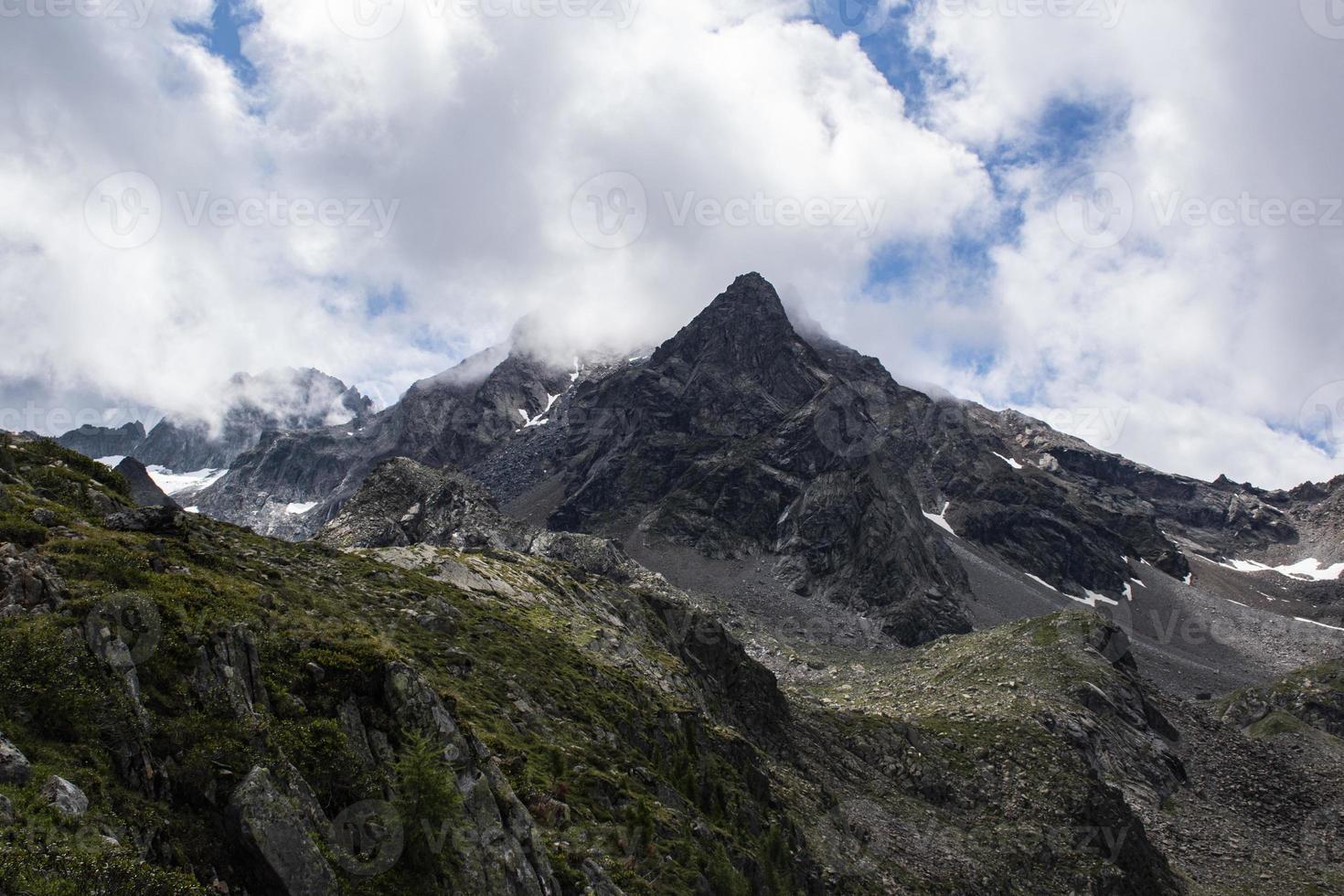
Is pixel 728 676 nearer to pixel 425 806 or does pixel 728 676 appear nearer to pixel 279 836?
pixel 425 806

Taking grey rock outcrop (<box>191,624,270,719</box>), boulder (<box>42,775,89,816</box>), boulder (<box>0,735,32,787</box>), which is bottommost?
boulder (<box>42,775,89,816</box>)

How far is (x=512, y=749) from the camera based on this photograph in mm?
27844

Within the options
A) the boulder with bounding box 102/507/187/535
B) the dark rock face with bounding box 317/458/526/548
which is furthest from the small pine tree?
the dark rock face with bounding box 317/458/526/548

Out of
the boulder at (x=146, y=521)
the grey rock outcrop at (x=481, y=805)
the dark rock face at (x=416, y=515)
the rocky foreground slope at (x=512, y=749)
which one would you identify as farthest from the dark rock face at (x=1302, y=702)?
the boulder at (x=146, y=521)

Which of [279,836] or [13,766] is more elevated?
[13,766]

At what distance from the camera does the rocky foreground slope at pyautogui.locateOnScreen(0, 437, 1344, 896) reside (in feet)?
47.6

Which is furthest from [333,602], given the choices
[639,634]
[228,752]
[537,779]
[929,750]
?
[929,750]

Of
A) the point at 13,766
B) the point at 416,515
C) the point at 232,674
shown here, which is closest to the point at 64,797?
the point at 13,766

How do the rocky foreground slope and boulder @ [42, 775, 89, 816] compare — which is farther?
the rocky foreground slope

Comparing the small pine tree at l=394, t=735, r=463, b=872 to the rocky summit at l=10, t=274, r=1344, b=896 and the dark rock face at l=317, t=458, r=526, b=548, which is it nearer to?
the rocky summit at l=10, t=274, r=1344, b=896

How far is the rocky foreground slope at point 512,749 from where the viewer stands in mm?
14500

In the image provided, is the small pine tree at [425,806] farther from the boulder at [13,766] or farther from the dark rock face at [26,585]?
the dark rock face at [26,585]

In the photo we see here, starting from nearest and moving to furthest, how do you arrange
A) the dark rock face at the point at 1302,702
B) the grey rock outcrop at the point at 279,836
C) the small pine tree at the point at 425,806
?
1. the grey rock outcrop at the point at 279,836
2. the small pine tree at the point at 425,806
3. the dark rock face at the point at 1302,702

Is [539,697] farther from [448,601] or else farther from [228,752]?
[228,752]
